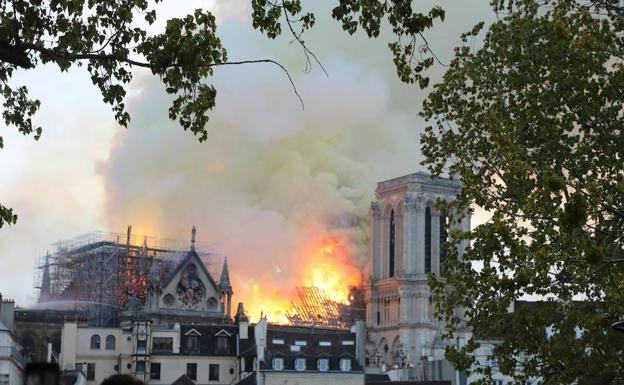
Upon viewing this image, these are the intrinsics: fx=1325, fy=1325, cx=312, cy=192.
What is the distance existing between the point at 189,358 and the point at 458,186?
69.7 meters

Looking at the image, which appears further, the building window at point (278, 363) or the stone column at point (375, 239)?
the stone column at point (375, 239)

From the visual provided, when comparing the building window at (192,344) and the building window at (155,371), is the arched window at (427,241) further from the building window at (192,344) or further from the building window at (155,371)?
the building window at (155,371)

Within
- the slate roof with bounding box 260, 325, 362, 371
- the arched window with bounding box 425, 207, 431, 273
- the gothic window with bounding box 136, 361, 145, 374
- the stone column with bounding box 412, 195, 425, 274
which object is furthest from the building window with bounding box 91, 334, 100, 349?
the arched window with bounding box 425, 207, 431, 273

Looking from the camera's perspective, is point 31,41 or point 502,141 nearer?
point 31,41

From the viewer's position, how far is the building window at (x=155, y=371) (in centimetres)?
9600

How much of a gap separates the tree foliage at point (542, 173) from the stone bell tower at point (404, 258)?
12225 cm

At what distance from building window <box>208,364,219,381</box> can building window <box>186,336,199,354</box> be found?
5.17 ft

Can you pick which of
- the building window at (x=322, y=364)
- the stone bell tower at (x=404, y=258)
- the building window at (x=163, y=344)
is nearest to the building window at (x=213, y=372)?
the building window at (x=163, y=344)

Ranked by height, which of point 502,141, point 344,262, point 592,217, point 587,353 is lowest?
point 587,353

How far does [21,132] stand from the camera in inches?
920

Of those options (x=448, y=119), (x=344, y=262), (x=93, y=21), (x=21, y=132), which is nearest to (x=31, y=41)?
(x=93, y=21)

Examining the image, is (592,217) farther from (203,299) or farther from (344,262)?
(344,262)

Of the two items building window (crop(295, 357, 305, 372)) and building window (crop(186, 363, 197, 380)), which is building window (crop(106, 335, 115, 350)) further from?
building window (crop(295, 357, 305, 372))

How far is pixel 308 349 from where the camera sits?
97.8 m
